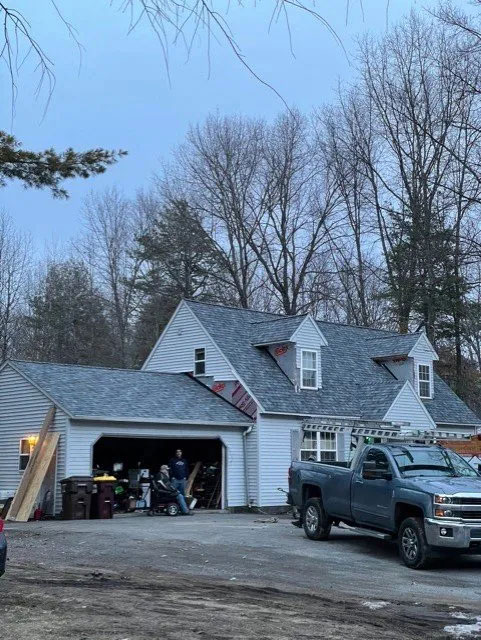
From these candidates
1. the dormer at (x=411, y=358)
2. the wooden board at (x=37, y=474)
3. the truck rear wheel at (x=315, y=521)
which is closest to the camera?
the truck rear wheel at (x=315, y=521)

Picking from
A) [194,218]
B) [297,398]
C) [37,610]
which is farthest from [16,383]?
[194,218]

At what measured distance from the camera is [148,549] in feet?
51.2

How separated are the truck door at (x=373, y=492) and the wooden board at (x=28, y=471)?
11256 millimetres

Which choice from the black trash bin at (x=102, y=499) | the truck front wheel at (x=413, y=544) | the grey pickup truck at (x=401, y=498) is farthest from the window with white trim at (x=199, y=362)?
the truck front wheel at (x=413, y=544)

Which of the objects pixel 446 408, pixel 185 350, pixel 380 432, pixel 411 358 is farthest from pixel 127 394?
pixel 446 408

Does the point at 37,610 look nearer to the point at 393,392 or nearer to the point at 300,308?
the point at 393,392

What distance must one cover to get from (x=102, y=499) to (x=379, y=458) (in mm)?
10631

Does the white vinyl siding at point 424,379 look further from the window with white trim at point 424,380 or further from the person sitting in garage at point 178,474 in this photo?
the person sitting in garage at point 178,474

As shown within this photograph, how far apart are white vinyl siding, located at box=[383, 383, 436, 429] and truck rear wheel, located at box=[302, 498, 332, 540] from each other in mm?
14068

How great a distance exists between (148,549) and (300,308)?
3096 centimetres

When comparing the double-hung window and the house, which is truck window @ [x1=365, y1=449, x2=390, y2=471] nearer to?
the house

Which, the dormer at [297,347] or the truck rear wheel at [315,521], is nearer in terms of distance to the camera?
the truck rear wheel at [315,521]

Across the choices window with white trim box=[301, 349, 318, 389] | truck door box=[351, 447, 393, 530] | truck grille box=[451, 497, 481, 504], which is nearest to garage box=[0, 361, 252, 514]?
window with white trim box=[301, 349, 318, 389]

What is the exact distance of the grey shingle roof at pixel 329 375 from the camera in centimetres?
2989
